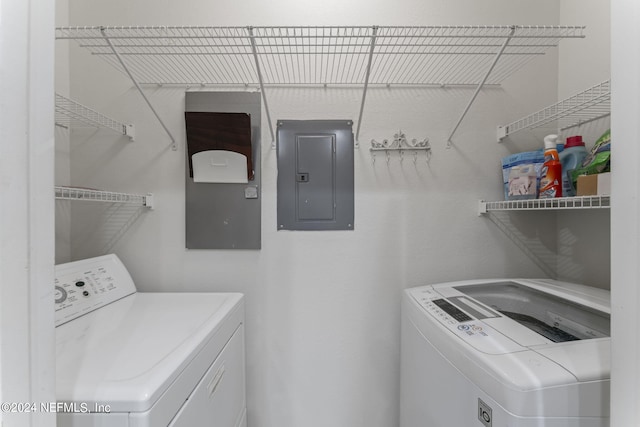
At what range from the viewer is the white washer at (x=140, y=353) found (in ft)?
1.73

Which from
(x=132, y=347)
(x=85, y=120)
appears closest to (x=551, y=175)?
(x=132, y=347)

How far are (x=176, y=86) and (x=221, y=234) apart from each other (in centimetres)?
82

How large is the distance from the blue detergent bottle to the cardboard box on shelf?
0.13 meters

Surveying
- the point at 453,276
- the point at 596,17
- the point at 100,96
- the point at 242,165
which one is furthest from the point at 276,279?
the point at 596,17

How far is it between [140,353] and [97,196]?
69cm

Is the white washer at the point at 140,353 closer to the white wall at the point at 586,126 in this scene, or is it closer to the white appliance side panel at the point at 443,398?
the white appliance side panel at the point at 443,398

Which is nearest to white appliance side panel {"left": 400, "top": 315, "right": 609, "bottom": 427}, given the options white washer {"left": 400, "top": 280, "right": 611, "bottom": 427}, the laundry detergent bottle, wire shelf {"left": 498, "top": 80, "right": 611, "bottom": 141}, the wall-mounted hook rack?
white washer {"left": 400, "top": 280, "right": 611, "bottom": 427}

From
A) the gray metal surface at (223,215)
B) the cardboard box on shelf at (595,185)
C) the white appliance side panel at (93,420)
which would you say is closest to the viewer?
the white appliance side panel at (93,420)

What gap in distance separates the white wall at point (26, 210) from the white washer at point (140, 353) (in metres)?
0.17

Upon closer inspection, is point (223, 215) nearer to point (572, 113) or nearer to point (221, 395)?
point (221, 395)

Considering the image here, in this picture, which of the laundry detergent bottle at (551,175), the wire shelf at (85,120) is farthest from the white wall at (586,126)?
the wire shelf at (85,120)

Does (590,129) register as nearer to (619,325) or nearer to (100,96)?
(619,325)

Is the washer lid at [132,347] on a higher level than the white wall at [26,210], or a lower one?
lower

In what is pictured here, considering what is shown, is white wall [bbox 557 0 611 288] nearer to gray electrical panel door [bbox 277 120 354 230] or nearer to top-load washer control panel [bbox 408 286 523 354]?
top-load washer control panel [bbox 408 286 523 354]
